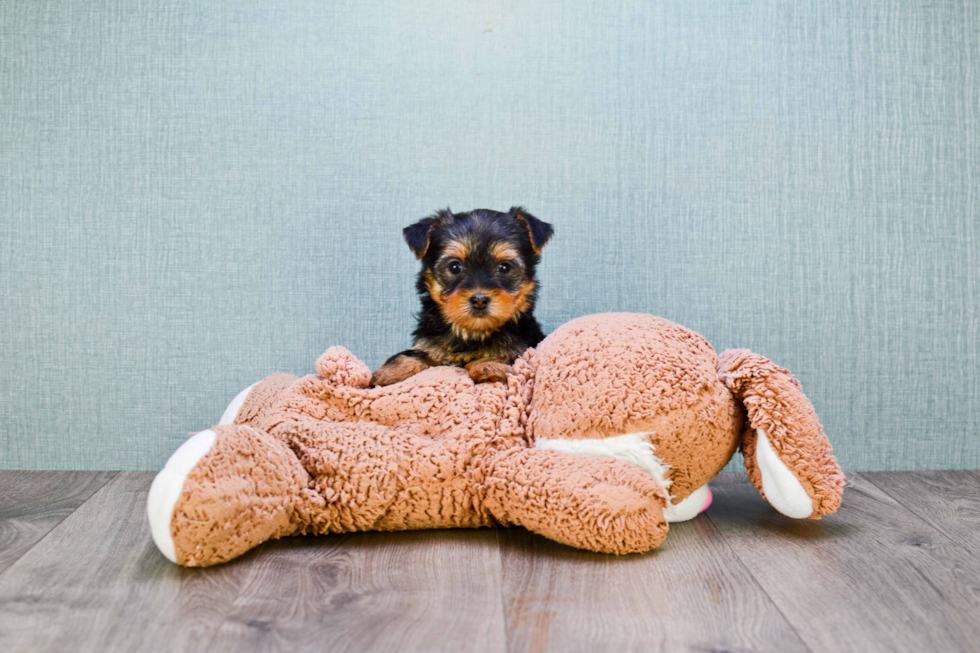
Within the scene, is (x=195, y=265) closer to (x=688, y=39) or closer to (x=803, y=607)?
(x=688, y=39)

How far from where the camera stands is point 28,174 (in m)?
2.56

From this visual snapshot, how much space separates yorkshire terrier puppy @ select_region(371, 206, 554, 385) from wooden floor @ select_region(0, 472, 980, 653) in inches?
19.7

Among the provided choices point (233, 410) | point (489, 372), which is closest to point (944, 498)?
point (489, 372)

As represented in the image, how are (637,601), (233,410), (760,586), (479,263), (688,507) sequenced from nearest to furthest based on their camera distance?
1. (637,601)
2. (760,586)
3. (688,507)
4. (479,263)
5. (233,410)

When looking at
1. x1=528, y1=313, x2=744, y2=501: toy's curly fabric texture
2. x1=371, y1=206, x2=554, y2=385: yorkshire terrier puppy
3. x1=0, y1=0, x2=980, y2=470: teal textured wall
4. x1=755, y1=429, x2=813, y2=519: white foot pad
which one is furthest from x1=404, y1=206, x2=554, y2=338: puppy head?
x1=755, y1=429, x2=813, y2=519: white foot pad

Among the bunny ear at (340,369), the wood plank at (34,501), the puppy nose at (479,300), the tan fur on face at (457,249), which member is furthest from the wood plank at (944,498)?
the wood plank at (34,501)

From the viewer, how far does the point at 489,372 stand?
198 centimetres

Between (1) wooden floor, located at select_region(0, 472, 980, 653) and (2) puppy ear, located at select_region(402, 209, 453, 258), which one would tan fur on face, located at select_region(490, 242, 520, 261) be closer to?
(2) puppy ear, located at select_region(402, 209, 453, 258)

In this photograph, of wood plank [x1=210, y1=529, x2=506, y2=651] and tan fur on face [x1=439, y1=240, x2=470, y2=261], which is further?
tan fur on face [x1=439, y1=240, x2=470, y2=261]

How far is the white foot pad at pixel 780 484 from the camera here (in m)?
1.78

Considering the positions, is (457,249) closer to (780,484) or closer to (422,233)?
(422,233)

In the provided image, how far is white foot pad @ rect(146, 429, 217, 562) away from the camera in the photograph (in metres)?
1.48

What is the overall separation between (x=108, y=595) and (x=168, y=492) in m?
0.23

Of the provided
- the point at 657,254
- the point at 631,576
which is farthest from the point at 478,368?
the point at 657,254
